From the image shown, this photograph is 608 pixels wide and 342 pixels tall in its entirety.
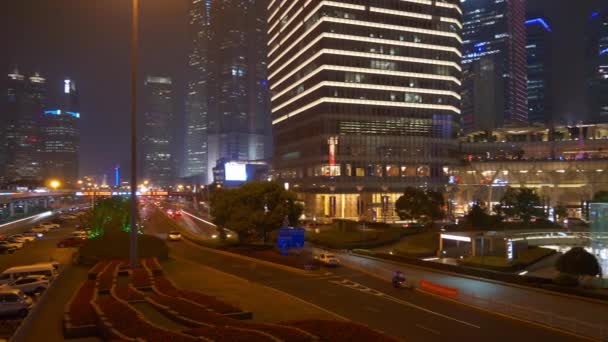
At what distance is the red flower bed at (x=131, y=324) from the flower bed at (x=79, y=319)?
1.96 ft

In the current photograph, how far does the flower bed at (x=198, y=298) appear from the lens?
25283 millimetres

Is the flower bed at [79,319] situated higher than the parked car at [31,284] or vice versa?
the flower bed at [79,319]

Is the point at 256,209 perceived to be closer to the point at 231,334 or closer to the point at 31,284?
the point at 31,284

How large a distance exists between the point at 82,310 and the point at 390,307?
1753 centimetres

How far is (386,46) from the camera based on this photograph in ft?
413

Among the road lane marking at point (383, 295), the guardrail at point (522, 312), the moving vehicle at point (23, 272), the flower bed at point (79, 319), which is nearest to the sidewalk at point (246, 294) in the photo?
the road lane marking at point (383, 295)

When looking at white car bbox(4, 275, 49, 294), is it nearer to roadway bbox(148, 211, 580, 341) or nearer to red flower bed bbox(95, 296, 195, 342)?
red flower bed bbox(95, 296, 195, 342)

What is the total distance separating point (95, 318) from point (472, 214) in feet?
231

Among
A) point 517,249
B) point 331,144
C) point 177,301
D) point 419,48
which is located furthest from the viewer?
point 419,48

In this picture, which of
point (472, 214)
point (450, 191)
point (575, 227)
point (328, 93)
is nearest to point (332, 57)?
point (328, 93)

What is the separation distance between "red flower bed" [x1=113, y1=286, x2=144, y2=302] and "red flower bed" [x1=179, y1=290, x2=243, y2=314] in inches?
91.5

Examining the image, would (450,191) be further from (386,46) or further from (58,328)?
(58,328)

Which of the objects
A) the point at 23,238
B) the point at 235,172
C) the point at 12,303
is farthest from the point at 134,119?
the point at 235,172

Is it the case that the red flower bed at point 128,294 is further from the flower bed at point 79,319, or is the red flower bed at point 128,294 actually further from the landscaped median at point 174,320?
the flower bed at point 79,319
